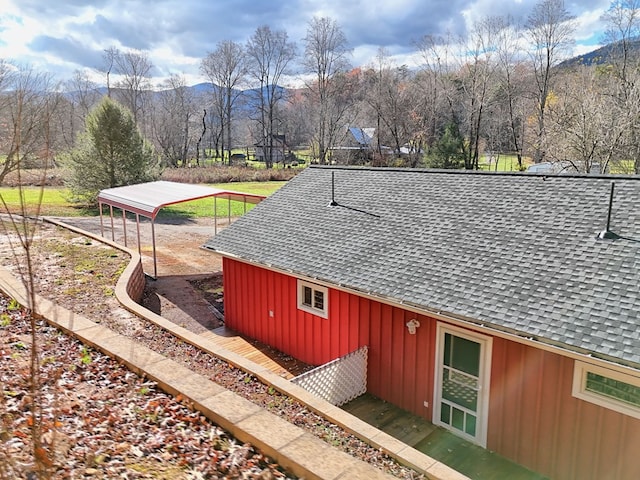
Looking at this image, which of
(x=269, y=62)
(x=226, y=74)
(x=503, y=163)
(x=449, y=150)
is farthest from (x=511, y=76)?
(x=226, y=74)

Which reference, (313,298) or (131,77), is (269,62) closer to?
(131,77)

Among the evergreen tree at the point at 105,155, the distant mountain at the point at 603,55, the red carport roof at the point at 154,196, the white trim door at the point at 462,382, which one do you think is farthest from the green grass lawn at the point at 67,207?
the distant mountain at the point at 603,55

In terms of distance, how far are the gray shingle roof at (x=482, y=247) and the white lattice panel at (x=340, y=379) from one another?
123 cm

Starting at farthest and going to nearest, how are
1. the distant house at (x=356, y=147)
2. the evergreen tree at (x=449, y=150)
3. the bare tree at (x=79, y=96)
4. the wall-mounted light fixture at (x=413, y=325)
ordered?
1. the bare tree at (x=79, y=96)
2. the distant house at (x=356, y=147)
3. the evergreen tree at (x=449, y=150)
4. the wall-mounted light fixture at (x=413, y=325)

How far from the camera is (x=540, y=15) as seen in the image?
1467 inches

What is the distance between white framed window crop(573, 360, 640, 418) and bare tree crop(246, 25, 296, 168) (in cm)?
4500

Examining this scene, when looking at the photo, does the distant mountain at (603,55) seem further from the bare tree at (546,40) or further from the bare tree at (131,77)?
the bare tree at (131,77)

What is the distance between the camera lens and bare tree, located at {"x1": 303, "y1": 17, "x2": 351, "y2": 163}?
4422 centimetres

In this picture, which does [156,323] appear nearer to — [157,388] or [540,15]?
[157,388]

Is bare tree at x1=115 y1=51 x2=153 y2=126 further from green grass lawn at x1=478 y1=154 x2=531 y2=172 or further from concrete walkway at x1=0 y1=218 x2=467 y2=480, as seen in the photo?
concrete walkway at x1=0 y1=218 x2=467 y2=480

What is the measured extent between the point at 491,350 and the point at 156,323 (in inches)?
196

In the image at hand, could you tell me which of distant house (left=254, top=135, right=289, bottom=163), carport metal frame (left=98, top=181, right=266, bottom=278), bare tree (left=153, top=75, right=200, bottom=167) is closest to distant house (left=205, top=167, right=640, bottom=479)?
carport metal frame (left=98, top=181, right=266, bottom=278)

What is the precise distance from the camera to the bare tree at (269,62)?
49.3 metres

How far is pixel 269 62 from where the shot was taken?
50.2 m
